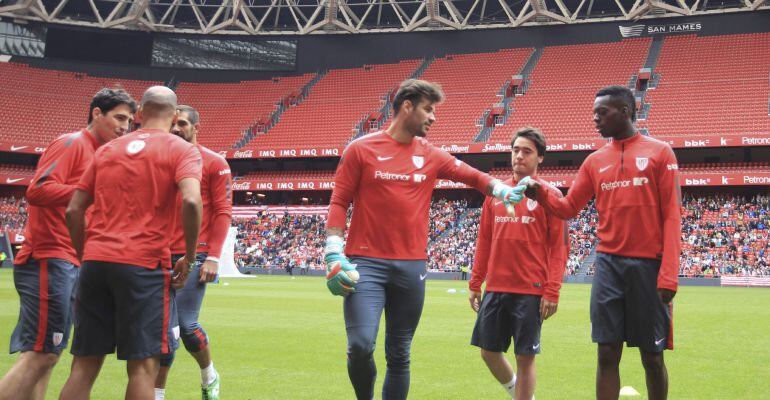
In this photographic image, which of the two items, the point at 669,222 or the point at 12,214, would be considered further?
the point at 12,214

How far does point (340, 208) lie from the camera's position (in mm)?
5609

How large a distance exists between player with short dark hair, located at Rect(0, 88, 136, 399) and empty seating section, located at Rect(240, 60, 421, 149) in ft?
149

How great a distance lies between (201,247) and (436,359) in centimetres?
438

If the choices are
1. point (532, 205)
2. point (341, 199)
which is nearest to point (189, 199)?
point (341, 199)

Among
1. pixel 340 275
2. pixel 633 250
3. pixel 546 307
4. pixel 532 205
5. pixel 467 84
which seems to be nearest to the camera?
pixel 340 275

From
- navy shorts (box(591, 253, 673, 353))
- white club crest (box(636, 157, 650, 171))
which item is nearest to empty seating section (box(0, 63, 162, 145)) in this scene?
white club crest (box(636, 157, 650, 171))

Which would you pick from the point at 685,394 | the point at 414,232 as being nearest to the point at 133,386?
the point at 414,232

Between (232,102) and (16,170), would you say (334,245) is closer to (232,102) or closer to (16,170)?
(16,170)

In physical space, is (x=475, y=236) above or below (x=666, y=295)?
above

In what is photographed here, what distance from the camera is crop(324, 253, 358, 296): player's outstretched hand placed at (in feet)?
17.1

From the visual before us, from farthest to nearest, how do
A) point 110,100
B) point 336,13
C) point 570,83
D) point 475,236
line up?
1. point 336,13
2. point 570,83
3. point 475,236
4. point 110,100

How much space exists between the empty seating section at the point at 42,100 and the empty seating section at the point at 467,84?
71.3ft

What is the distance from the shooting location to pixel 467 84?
177 feet

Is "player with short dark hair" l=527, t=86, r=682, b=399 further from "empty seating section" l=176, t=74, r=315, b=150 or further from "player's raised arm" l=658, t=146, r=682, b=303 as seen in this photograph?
"empty seating section" l=176, t=74, r=315, b=150
